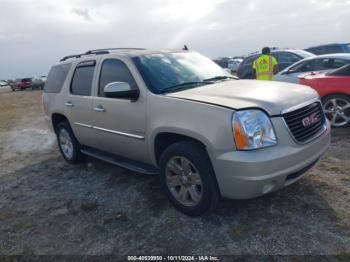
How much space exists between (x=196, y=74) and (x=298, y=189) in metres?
1.96

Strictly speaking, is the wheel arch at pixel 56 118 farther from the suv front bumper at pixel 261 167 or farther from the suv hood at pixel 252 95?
the suv front bumper at pixel 261 167

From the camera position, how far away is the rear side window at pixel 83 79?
4991 millimetres

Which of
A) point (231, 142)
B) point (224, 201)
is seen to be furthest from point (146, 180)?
point (231, 142)

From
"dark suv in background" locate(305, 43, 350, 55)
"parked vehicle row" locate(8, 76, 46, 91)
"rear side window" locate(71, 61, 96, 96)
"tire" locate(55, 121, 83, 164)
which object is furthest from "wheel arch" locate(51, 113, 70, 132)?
"parked vehicle row" locate(8, 76, 46, 91)

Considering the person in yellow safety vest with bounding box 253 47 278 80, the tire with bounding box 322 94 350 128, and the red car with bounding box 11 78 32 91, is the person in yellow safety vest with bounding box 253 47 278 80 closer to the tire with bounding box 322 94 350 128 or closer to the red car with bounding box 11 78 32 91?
the tire with bounding box 322 94 350 128

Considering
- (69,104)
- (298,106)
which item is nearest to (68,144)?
(69,104)

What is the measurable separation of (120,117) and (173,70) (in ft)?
3.02

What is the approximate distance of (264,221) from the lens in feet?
11.3

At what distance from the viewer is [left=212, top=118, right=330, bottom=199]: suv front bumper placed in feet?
9.91

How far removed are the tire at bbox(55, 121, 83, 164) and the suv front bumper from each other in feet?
10.8

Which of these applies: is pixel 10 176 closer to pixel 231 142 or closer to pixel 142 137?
pixel 142 137

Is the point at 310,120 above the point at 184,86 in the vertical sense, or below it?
below

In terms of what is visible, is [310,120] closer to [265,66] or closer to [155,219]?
[155,219]

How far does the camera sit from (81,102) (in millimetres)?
5105
